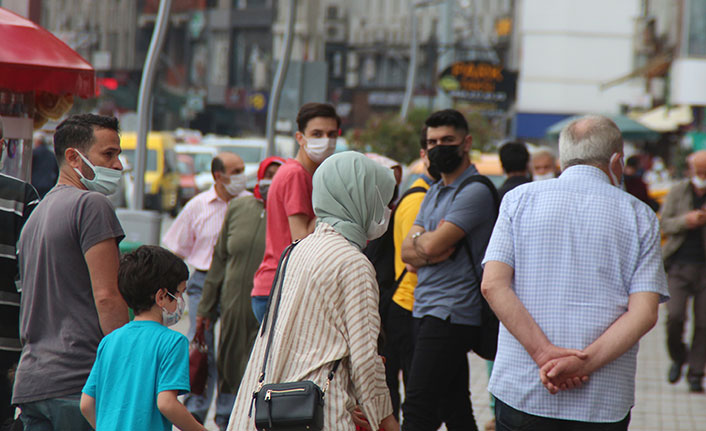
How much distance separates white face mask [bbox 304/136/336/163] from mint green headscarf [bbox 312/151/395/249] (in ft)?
6.63

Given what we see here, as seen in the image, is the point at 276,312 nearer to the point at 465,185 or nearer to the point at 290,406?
the point at 290,406

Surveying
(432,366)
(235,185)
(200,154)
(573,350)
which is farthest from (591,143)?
(200,154)

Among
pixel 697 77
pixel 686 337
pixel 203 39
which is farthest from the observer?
pixel 203 39

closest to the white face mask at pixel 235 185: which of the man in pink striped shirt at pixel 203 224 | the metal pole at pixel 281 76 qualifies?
the man in pink striped shirt at pixel 203 224

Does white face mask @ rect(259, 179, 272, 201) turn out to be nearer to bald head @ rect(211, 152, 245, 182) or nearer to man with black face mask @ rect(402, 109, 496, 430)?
bald head @ rect(211, 152, 245, 182)

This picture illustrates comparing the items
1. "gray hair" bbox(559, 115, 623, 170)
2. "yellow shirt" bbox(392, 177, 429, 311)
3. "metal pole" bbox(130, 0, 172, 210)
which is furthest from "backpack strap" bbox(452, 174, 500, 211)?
"metal pole" bbox(130, 0, 172, 210)

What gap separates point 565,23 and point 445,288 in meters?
54.2

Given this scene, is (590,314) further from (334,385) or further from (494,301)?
(334,385)

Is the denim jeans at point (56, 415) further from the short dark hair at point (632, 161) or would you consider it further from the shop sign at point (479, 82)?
the shop sign at point (479, 82)

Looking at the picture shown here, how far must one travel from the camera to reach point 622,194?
386cm

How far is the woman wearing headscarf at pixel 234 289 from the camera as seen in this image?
6.58 meters

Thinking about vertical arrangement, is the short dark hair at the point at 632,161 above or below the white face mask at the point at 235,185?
above

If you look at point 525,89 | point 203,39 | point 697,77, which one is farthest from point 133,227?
point 203,39

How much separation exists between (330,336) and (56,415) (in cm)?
115
